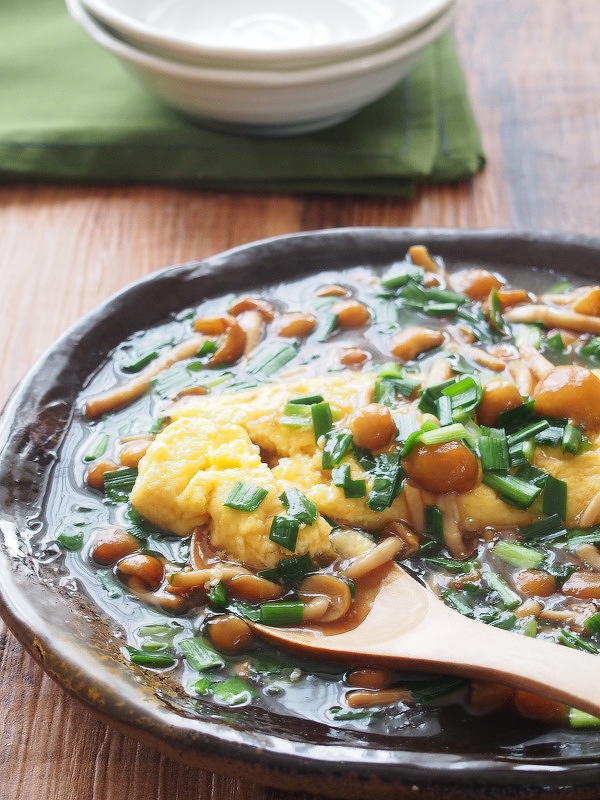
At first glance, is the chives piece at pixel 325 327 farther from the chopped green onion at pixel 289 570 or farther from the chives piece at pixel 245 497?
the chopped green onion at pixel 289 570

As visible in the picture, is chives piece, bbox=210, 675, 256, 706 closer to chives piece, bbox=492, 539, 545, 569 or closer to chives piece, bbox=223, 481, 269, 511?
chives piece, bbox=223, 481, 269, 511

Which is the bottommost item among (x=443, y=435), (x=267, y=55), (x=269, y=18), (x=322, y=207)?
(x=322, y=207)

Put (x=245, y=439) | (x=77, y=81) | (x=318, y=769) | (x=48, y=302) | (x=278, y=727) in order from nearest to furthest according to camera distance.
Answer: (x=318, y=769) < (x=278, y=727) < (x=245, y=439) < (x=48, y=302) < (x=77, y=81)

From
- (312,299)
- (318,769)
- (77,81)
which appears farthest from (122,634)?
(77,81)

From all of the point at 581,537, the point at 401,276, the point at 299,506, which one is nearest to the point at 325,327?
the point at 401,276

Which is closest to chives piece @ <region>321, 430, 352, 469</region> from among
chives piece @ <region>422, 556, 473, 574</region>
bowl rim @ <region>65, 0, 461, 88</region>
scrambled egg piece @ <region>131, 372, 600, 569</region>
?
scrambled egg piece @ <region>131, 372, 600, 569</region>

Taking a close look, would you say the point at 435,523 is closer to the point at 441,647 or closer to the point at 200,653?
the point at 441,647

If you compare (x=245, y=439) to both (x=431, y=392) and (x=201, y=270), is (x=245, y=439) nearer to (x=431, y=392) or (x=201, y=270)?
(x=431, y=392)
